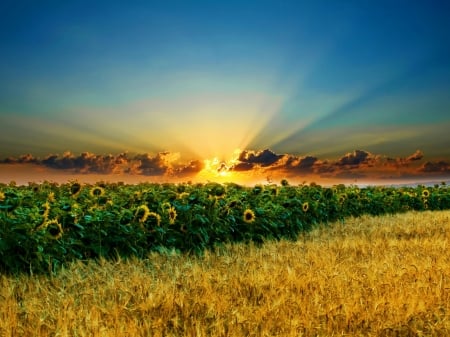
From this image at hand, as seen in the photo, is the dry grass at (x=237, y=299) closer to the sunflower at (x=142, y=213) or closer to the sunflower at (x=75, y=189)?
the sunflower at (x=142, y=213)

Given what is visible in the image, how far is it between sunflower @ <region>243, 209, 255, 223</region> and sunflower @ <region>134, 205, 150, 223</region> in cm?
196

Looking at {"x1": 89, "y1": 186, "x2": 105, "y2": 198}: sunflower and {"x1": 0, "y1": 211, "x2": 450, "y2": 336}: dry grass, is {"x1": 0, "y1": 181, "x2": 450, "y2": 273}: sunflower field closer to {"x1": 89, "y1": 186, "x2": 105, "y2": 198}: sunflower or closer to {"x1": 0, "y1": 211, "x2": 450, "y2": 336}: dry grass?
{"x1": 89, "y1": 186, "x2": 105, "y2": 198}: sunflower

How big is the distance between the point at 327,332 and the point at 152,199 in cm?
438

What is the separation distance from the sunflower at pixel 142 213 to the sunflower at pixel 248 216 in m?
1.96

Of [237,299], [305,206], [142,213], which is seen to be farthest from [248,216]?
[237,299]

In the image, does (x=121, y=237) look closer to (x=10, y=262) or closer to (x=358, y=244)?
(x=10, y=262)

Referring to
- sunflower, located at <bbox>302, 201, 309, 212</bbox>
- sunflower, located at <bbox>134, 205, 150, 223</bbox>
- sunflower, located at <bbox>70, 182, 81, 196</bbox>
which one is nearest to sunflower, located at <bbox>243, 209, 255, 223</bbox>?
sunflower, located at <bbox>134, 205, 150, 223</bbox>

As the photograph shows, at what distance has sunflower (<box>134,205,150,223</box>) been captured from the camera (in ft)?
22.9

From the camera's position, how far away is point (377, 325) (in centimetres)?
419

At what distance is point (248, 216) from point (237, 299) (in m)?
3.90

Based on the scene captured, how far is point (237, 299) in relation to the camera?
4.65 meters

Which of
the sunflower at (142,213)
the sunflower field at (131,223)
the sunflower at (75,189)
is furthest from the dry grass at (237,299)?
the sunflower at (75,189)

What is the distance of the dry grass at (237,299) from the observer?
402 cm

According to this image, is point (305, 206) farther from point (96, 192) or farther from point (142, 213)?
point (142, 213)
